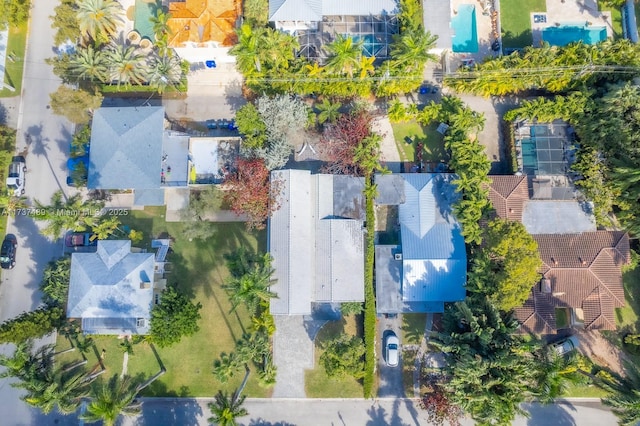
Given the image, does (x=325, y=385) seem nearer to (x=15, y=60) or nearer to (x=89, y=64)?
(x=89, y=64)

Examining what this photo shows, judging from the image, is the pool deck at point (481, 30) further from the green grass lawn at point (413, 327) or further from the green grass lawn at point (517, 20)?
the green grass lawn at point (413, 327)

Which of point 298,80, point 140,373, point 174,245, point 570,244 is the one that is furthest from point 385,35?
point 140,373

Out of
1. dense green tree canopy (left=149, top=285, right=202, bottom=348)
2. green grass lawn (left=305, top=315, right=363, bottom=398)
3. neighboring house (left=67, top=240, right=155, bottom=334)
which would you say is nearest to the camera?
dense green tree canopy (left=149, top=285, right=202, bottom=348)

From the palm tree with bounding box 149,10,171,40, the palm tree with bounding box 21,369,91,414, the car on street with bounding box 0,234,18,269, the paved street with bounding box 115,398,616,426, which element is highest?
the palm tree with bounding box 149,10,171,40

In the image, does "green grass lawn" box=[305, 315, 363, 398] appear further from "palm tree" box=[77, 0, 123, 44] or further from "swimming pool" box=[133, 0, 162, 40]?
"palm tree" box=[77, 0, 123, 44]

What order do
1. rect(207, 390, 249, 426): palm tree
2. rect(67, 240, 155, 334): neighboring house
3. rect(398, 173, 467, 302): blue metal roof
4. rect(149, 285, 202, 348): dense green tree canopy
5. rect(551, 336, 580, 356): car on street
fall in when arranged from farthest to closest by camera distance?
rect(398, 173, 467, 302): blue metal roof → rect(551, 336, 580, 356): car on street → rect(67, 240, 155, 334): neighboring house → rect(149, 285, 202, 348): dense green tree canopy → rect(207, 390, 249, 426): palm tree

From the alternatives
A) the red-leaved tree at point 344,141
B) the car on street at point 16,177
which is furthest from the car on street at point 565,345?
the car on street at point 16,177

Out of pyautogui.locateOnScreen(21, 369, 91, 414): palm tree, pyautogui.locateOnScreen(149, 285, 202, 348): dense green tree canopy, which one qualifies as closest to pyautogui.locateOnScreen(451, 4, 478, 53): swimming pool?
pyautogui.locateOnScreen(149, 285, 202, 348): dense green tree canopy
